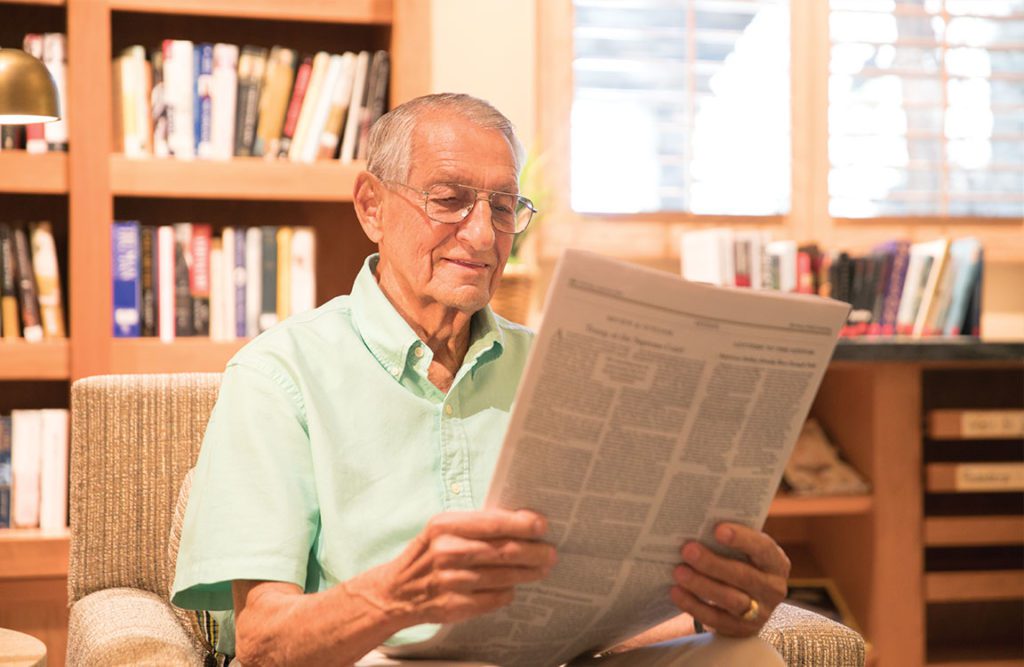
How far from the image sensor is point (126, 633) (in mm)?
1322

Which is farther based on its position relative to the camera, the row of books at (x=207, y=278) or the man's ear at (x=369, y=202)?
the row of books at (x=207, y=278)

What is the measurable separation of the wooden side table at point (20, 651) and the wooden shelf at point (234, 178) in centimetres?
125

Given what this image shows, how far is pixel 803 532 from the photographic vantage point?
3100mm

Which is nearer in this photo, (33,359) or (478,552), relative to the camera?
(478,552)

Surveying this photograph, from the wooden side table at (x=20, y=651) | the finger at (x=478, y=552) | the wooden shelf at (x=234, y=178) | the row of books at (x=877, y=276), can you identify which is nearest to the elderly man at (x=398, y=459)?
the finger at (x=478, y=552)

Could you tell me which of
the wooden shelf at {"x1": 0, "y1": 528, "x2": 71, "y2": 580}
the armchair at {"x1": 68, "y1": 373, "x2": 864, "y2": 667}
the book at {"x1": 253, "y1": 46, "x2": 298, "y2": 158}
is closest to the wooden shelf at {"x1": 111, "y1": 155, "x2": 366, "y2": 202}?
the book at {"x1": 253, "y1": 46, "x2": 298, "y2": 158}

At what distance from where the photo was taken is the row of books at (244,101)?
8.50 feet

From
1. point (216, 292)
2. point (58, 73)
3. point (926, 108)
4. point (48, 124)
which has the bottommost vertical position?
point (216, 292)

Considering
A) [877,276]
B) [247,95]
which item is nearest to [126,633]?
[247,95]

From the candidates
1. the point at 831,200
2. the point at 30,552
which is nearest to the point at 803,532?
the point at 831,200

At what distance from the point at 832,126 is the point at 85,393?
265 centimetres

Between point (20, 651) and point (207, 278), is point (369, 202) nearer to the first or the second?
point (20, 651)

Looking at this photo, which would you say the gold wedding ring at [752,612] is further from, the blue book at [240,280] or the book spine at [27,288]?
the book spine at [27,288]

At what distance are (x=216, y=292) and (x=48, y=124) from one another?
499 millimetres
